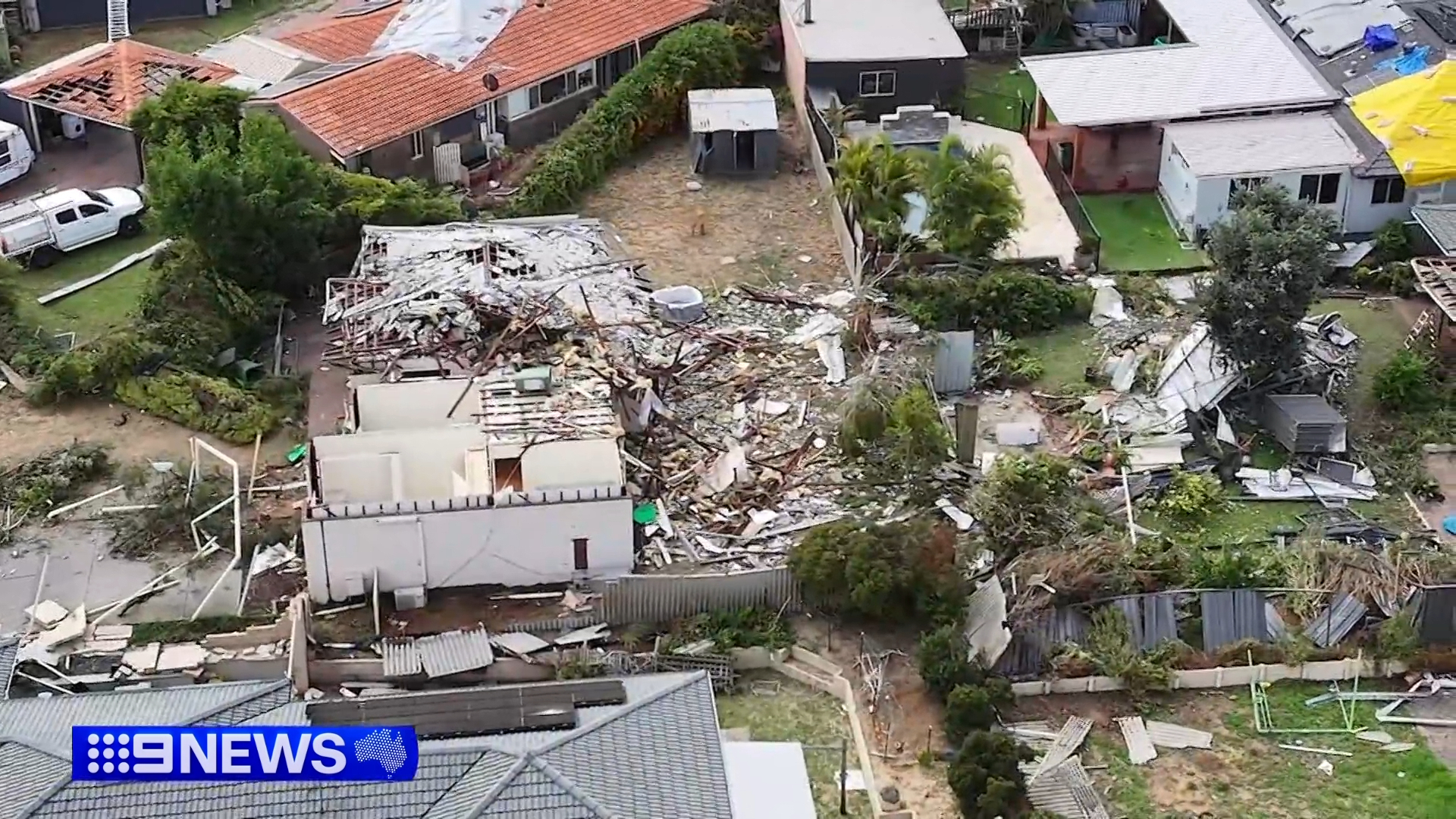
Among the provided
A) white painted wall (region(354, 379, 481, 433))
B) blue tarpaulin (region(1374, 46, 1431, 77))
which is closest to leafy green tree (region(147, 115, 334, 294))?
white painted wall (region(354, 379, 481, 433))

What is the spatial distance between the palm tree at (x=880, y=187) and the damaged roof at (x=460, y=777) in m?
14.7

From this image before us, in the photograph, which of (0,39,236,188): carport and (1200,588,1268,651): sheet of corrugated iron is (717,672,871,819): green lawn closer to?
(1200,588,1268,651): sheet of corrugated iron

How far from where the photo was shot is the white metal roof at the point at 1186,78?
117 feet

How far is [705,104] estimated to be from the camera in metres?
37.6

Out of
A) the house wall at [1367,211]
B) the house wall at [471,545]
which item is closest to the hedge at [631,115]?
the house wall at [471,545]

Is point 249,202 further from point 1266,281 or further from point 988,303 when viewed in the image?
point 1266,281

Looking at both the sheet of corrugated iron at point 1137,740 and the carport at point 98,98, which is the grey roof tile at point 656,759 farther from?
the carport at point 98,98

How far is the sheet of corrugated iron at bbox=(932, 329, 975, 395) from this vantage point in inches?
1157

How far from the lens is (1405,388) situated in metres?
29.1

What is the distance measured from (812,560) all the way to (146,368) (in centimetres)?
1226

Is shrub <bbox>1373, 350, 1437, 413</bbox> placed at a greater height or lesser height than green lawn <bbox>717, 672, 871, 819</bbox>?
greater

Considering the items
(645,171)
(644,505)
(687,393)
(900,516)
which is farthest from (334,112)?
(900,516)

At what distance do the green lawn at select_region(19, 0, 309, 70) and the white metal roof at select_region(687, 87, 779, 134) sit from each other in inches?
501

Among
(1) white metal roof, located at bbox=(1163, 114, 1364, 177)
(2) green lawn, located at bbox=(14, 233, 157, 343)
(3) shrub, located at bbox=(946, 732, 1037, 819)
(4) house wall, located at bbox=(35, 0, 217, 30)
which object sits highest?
(4) house wall, located at bbox=(35, 0, 217, 30)
